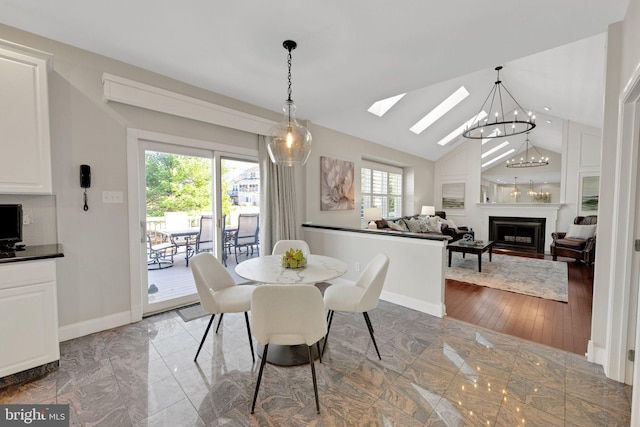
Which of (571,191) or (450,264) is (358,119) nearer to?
(450,264)

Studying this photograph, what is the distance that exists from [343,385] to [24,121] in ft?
10.0

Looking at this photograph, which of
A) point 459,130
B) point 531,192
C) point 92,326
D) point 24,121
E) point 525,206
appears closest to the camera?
point 24,121

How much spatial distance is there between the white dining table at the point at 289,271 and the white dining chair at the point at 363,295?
226mm

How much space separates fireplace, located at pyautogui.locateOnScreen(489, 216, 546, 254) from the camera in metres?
6.74

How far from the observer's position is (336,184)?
496cm

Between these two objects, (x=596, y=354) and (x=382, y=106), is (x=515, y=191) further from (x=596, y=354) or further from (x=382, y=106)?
(x=596, y=354)

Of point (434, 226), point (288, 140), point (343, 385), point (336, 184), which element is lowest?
point (343, 385)

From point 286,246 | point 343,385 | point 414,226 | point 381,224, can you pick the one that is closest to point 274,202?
point 286,246

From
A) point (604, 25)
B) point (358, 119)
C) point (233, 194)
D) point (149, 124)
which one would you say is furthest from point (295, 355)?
point (358, 119)

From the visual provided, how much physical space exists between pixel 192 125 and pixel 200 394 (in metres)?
2.74

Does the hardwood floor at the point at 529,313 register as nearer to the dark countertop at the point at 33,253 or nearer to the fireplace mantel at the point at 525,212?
the fireplace mantel at the point at 525,212

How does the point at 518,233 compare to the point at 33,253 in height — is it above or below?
below

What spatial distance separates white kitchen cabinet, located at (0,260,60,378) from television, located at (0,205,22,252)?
14.6 inches

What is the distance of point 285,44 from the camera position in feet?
7.59
